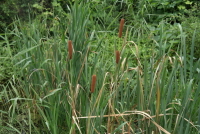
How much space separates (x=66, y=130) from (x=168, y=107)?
79 cm

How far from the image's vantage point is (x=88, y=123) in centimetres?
200

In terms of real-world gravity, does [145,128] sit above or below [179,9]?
below

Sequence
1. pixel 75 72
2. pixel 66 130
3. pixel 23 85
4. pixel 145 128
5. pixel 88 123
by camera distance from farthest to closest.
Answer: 1. pixel 23 85
2. pixel 66 130
3. pixel 75 72
4. pixel 145 128
5. pixel 88 123

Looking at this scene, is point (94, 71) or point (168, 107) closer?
point (168, 107)

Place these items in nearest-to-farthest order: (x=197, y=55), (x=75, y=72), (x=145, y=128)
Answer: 1. (x=145, y=128)
2. (x=75, y=72)
3. (x=197, y=55)

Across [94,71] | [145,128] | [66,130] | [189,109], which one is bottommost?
[66,130]

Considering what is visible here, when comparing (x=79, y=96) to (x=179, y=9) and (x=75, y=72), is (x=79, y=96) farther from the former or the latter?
(x=179, y=9)

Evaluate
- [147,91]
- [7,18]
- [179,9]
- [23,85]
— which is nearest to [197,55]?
[179,9]

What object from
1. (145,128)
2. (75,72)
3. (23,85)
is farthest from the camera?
(23,85)

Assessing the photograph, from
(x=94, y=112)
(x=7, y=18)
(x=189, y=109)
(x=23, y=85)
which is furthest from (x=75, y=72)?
(x=7, y=18)

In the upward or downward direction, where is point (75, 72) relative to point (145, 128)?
upward

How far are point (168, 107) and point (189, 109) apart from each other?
0.56ft

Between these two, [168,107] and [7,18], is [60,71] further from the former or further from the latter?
[7,18]

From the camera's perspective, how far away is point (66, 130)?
99.8 inches
